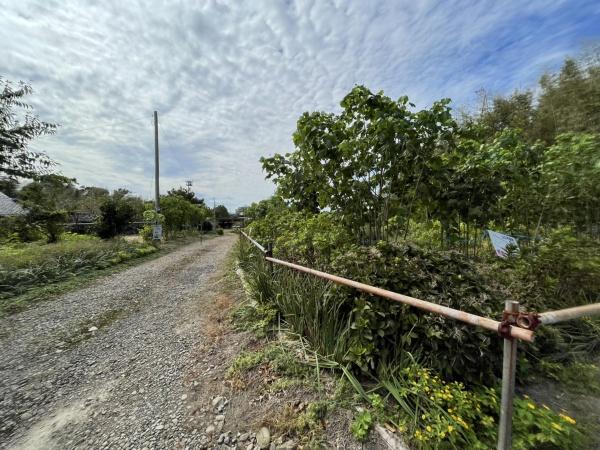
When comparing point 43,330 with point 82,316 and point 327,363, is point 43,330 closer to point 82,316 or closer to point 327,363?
point 82,316

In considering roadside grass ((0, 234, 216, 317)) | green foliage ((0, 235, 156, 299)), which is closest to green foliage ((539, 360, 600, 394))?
roadside grass ((0, 234, 216, 317))

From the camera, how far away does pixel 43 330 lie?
3.27 metres

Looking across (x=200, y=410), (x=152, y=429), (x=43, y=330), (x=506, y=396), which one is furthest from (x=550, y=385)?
(x=43, y=330)

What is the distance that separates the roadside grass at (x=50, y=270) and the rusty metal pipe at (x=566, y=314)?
601cm

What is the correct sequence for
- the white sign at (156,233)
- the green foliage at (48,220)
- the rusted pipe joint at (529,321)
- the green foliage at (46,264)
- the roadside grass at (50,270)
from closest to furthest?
the rusted pipe joint at (529,321)
the roadside grass at (50,270)
the green foliage at (46,264)
the green foliage at (48,220)
the white sign at (156,233)

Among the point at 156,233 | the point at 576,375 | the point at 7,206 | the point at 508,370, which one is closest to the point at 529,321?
the point at 508,370

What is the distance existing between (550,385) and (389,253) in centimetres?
163

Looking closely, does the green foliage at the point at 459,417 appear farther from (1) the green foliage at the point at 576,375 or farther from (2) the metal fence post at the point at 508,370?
(1) the green foliage at the point at 576,375

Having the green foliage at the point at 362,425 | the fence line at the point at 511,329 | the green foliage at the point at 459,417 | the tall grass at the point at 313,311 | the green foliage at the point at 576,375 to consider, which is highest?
the fence line at the point at 511,329

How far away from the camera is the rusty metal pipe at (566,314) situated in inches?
36.8

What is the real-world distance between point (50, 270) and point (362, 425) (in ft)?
23.3

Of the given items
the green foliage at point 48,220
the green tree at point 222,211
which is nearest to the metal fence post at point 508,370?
the green foliage at point 48,220

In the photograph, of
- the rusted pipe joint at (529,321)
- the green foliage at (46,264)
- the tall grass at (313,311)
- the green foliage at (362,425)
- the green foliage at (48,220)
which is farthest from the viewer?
the green foliage at (48,220)

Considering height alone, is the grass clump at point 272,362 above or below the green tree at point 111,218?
below
